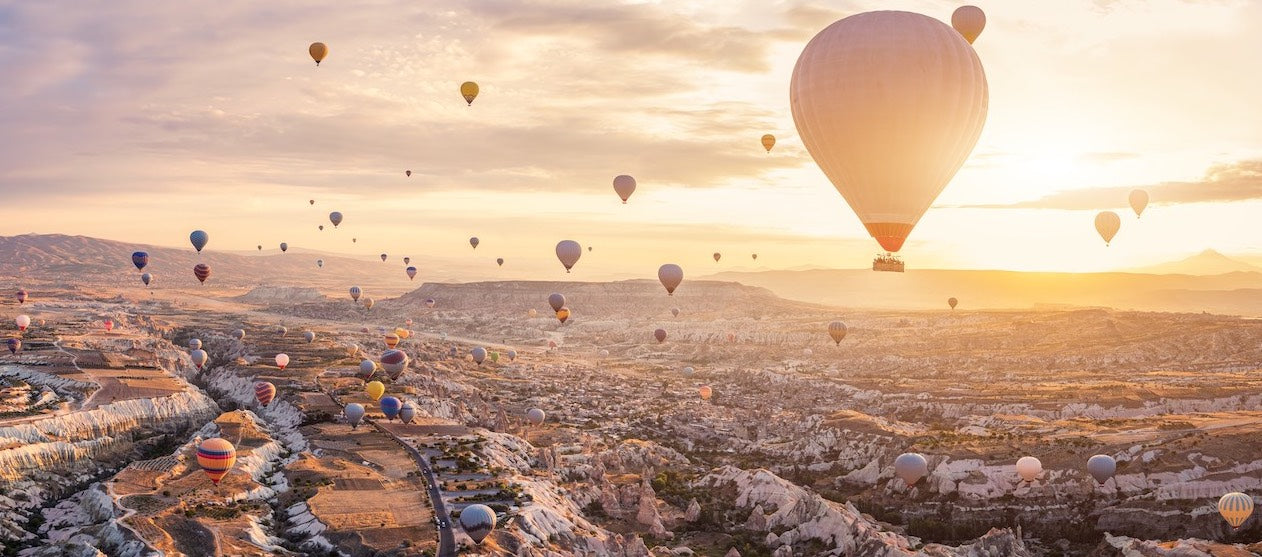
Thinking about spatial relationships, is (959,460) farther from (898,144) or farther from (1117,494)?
(898,144)

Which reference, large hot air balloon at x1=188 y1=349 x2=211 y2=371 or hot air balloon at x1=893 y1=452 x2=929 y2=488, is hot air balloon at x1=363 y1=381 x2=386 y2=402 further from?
hot air balloon at x1=893 y1=452 x2=929 y2=488

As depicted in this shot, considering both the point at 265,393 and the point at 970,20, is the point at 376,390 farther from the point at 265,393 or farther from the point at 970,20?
the point at 970,20

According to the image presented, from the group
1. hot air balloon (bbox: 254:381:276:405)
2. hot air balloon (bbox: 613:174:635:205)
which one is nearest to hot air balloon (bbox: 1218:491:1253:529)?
hot air balloon (bbox: 613:174:635:205)

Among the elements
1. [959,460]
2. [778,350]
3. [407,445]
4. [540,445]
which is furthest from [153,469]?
[778,350]

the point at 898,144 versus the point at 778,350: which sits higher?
the point at 898,144

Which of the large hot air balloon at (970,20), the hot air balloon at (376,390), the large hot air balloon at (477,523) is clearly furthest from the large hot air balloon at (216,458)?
the large hot air balloon at (970,20)

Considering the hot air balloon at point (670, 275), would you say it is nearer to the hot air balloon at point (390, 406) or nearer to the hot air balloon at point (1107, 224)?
the hot air balloon at point (390, 406)

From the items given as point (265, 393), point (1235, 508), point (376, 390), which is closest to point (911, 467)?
point (1235, 508)
